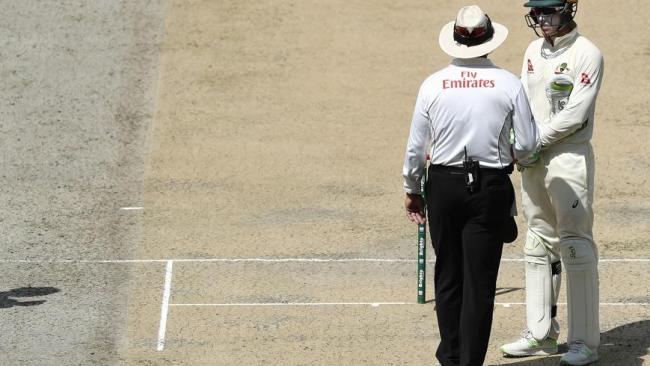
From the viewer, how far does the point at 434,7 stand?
1792 cm

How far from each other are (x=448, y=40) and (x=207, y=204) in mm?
5370

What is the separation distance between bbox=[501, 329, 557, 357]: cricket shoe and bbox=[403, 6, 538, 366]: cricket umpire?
0.88 meters

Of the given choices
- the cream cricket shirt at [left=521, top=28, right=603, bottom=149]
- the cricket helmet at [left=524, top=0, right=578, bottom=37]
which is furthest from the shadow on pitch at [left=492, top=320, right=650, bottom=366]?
the cricket helmet at [left=524, top=0, right=578, bottom=37]

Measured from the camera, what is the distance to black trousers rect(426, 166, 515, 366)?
7.81 m

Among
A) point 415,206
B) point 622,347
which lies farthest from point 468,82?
point 622,347

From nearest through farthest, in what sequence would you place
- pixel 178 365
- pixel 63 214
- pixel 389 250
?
1. pixel 178 365
2. pixel 389 250
3. pixel 63 214

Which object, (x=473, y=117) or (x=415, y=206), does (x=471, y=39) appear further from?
(x=415, y=206)

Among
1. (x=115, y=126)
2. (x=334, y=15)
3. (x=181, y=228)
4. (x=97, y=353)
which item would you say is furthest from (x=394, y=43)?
(x=97, y=353)

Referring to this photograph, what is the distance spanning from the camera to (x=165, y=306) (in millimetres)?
10094

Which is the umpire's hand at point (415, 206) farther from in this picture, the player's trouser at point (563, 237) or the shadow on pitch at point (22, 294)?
the shadow on pitch at point (22, 294)

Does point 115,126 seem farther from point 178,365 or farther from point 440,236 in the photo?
point 440,236

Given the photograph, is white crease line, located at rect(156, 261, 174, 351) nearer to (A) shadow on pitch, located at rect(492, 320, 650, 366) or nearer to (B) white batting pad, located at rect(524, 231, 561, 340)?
(A) shadow on pitch, located at rect(492, 320, 650, 366)

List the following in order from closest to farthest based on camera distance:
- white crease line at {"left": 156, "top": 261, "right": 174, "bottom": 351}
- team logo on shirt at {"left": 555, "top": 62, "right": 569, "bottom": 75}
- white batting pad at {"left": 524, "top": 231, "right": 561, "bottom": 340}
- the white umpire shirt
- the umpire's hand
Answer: the white umpire shirt
the umpire's hand
team logo on shirt at {"left": 555, "top": 62, "right": 569, "bottom": 75}
white batting pad at {"left": 524, "top": 231, "right": 561, "bottom": 340}
white crease line at {"left": 156, "top": 261, "right": 174, "bottom": 351}

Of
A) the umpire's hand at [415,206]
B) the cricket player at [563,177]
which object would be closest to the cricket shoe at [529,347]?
the cricket player at [563,177]
